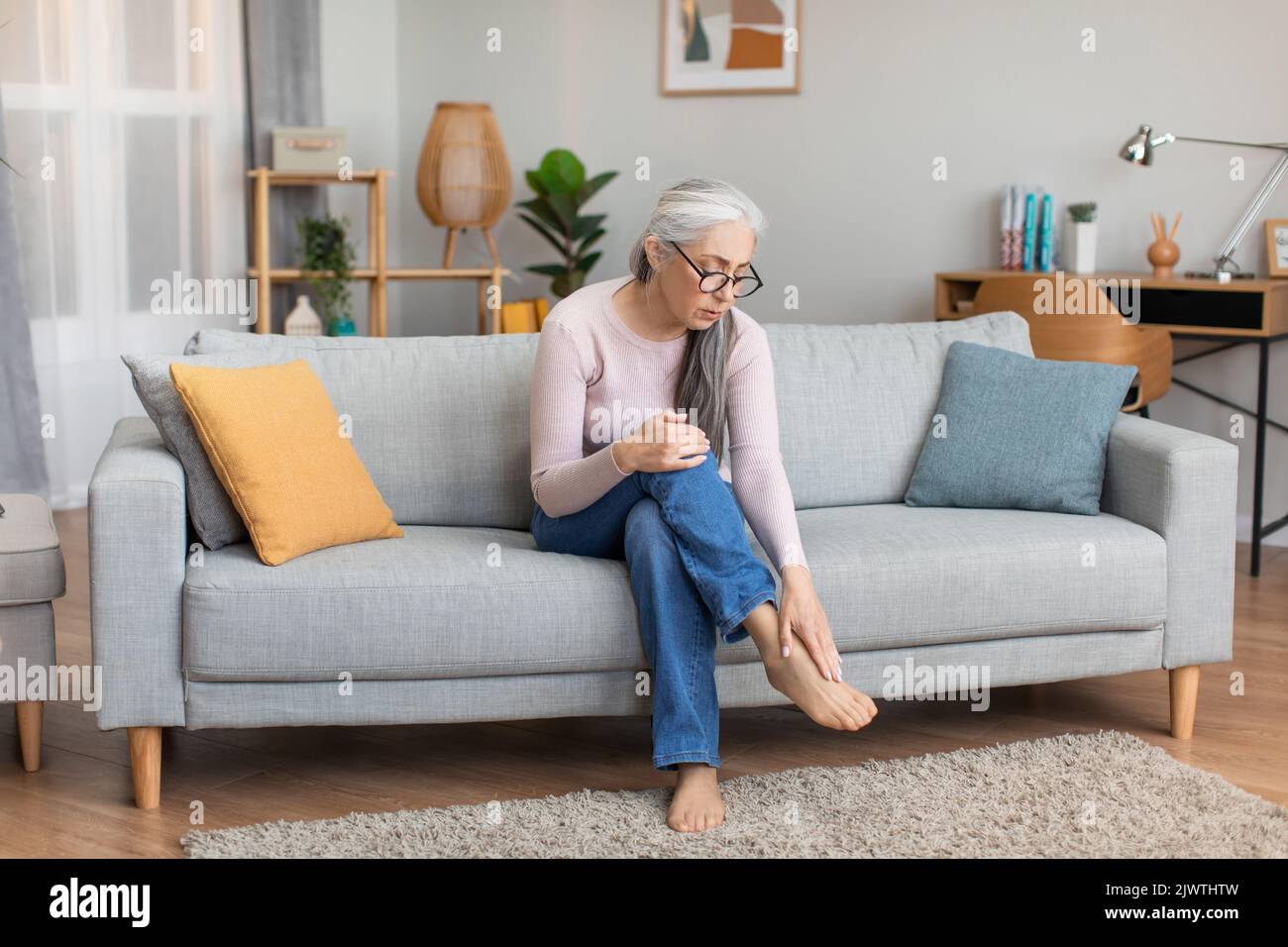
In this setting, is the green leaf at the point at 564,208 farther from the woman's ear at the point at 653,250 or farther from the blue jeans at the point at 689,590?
the blue jeans at the point at 689,590

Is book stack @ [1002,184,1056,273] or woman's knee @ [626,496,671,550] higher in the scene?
book stack @ [1002,184,1056,273]

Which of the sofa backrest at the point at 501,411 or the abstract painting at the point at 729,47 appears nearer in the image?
the sofa backrest at the point at 501,411

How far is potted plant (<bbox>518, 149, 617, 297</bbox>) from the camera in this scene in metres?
5.18

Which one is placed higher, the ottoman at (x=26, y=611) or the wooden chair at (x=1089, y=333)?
the wooden chair at (x=1089, y=333)

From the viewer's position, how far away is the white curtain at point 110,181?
14.0ft

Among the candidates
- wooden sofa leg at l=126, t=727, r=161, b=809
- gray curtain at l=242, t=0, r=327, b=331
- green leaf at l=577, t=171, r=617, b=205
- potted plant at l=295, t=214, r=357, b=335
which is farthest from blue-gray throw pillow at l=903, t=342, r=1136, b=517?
gray curtain at l=242, t=0, r=327, b=331

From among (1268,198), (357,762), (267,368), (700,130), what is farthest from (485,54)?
(357,762)

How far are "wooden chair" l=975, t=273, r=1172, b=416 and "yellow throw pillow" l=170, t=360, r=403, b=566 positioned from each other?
207 centimetres

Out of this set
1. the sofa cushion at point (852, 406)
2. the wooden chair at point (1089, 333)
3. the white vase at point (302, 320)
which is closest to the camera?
the sofa cushion at point (852, 406)

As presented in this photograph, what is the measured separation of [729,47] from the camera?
508 cm

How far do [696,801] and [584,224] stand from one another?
135 inches

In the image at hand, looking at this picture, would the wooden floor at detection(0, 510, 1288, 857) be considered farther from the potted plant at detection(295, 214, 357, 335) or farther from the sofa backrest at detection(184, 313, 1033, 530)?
the potted plant at detection(295, 214, 357, 335)

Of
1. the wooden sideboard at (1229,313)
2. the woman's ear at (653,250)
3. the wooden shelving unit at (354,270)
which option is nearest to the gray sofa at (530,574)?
the woman's ear at (653,250)
